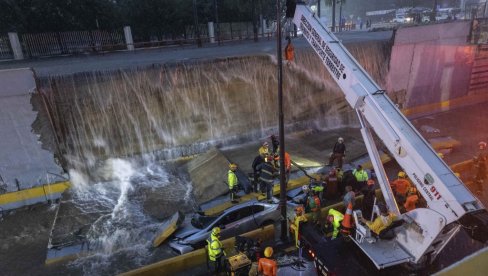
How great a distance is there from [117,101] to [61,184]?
12.9ft

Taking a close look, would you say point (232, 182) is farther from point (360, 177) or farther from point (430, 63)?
point (430, 63)

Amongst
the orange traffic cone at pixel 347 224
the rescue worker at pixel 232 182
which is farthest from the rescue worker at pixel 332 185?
the orange traffic cone at pixel 347 224

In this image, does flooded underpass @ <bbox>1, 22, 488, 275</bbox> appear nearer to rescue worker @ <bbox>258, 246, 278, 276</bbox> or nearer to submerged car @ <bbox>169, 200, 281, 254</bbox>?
submerged car @ <bbox>169, 200, 281, 254</bbox>

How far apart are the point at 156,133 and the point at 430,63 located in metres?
15.5

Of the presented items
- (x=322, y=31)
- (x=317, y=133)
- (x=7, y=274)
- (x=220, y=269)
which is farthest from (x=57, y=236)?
(x=317, y=133)

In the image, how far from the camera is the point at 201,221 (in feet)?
29.8

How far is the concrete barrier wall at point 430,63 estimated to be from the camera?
17625 millimetres

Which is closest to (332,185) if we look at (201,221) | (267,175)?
(267,175)

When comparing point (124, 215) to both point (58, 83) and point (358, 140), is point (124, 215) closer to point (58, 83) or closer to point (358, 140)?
point (58, 83)

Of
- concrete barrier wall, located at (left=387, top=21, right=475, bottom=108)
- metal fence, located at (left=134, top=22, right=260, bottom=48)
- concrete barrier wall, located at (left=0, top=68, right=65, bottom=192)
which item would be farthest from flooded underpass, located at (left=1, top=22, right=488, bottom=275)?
metal fence, located at (left=134, top=22, right=260, bottom=48)

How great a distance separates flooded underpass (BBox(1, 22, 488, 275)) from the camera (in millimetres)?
9859

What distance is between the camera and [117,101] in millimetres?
13664

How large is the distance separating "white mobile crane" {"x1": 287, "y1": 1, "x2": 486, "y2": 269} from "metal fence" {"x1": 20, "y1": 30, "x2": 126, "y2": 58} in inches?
723

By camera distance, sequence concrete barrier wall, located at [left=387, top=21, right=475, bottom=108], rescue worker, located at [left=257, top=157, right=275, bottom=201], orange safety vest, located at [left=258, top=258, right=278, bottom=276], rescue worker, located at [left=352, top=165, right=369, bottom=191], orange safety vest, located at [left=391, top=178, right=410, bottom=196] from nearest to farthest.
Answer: orange safety vest, located at [left=258, top=258, right=278, bottom=276] < orange safety vest, located at [left=391, top=178, right=410, bottom=196] < rescue worker, located at [left=257, top=157, right=275, bottom=201] < rescue worker, located at [left=352, top=165, right=369, bottom=191] < concrete barrier wall, located at [left=387, top=21, right=475, bottom=108]
